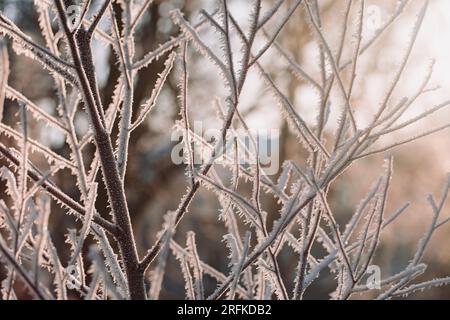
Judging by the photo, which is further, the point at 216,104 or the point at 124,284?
the point at 216,104

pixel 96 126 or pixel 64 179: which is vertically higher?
pixel 96 126

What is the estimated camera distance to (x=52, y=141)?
283 inches

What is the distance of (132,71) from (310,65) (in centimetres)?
619

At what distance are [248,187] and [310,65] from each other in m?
4.32

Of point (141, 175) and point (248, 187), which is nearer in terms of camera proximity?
point (141, 175)
